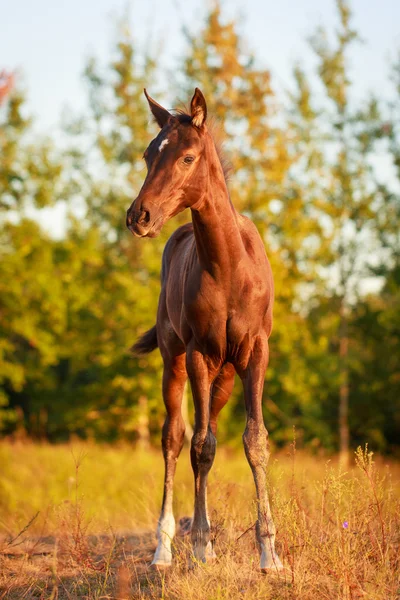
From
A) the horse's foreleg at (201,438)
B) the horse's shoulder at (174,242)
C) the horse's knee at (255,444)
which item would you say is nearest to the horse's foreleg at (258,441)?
the horse's knee at (255,444)

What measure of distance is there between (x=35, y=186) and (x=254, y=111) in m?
7.47

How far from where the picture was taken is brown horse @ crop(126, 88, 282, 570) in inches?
207

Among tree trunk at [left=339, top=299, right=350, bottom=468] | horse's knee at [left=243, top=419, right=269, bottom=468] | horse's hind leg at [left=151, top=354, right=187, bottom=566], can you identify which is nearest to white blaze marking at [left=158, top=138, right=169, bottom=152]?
horse's knee at [left=243, top=419, right=269, bottom=468]

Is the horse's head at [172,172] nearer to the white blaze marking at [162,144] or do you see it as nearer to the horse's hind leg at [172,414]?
the white blaze marking at [162,144]

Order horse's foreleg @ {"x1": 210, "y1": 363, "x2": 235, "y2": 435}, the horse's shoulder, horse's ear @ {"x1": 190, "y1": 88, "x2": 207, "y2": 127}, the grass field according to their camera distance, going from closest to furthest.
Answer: the grass field
horse's ear @ {"x1": 190, "y1": 88, "x2": 207, "y2": 127}
horse's foreleg @ {"x1": 210, "y1": 363, "x2": 235, "y2": 435}
the horse's shoulder

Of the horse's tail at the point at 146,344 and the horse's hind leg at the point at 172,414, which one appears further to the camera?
the horse's tail at the point at 146,344

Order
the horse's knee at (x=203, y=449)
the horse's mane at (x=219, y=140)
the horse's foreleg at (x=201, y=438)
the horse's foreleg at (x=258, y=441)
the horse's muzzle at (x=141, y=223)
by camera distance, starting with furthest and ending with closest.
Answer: the horse's mane at (x=219, y=140)
the horse's knee at (x=203, y=449)
the horse's foreleg at (x=201, y=438)
the horse's foreleg at (x=258, y=441)
the horse's muzzle at (x=141, y=223)

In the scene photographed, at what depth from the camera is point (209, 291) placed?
562cm

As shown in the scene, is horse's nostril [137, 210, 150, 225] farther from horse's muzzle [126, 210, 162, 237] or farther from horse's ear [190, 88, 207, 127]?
horse's ear [190, 88, 207, 127]

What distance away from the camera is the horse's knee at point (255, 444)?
17.9 feet

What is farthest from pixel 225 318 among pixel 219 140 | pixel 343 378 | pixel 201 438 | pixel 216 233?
pixel 343 378

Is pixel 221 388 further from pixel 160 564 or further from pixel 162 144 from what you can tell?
pixel 162 144

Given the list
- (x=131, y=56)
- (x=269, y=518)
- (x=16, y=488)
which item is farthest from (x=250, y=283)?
(x=131, y=56)

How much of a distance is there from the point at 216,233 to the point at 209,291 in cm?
44
